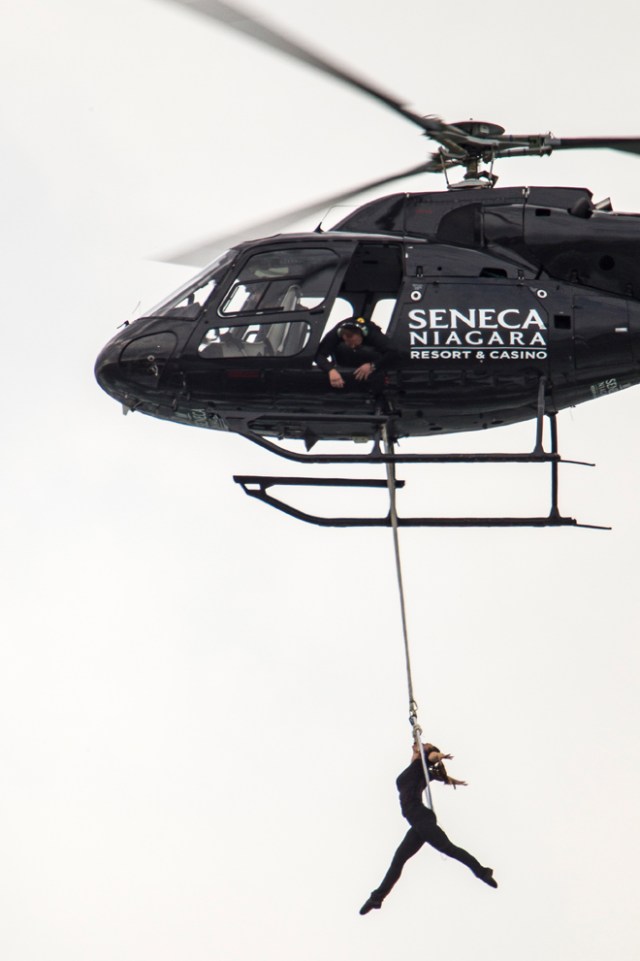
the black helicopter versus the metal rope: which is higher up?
the black helicopter

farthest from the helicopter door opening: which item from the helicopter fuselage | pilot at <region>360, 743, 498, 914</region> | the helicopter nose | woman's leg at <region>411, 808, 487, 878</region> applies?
woman's leg at <region>411, 808, 487, 878</region>

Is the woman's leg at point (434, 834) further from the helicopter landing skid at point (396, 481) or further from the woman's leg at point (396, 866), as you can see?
the helicopter landing skid at point (396, 481)

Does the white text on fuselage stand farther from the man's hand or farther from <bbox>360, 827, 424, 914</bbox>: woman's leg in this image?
<bbox>360, 827, 424, 914</bbox>: woman's leg

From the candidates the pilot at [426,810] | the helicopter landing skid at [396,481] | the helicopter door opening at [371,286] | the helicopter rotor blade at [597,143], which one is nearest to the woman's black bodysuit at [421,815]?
the pilot at [426,810]

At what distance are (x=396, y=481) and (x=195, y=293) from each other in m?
2.41

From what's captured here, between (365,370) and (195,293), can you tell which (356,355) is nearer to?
(365,370)

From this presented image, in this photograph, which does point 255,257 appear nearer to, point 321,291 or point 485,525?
point 321,291

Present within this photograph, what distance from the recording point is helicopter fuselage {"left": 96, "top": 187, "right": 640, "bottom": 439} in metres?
16.4

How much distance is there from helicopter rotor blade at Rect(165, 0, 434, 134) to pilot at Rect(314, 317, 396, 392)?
1.88m

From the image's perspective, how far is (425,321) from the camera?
645 inches

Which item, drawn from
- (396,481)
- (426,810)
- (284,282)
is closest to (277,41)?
(284,282)

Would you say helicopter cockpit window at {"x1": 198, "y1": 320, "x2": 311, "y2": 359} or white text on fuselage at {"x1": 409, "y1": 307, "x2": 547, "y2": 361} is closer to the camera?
white text on fuselage at {"x1": 409, "y1": 307, "x2": 547, "y2": 361}

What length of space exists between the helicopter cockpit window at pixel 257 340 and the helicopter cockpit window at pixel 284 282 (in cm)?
15

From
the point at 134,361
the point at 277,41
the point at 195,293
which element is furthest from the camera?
the point at 195,293
